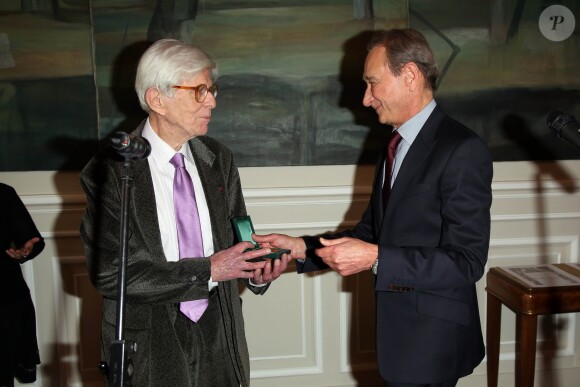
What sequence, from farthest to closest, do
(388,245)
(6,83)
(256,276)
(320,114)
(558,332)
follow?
(558,332)
(320,114)
(6,83)
(256,276)
(388,245)

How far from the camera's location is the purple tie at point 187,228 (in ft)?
7.32

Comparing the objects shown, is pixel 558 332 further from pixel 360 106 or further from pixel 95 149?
pixel 95 149

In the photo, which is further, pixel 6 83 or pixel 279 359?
pixel 279 359

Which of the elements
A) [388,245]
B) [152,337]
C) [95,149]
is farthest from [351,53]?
[152,337]

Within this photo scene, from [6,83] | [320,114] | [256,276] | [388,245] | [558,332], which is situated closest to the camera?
[388,245]

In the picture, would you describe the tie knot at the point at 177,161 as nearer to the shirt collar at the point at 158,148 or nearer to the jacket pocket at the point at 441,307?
the shirt collar at the point at 158,148

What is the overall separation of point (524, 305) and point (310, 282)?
1.36 meters

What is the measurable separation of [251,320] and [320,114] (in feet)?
4.81

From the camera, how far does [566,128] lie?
1.60m

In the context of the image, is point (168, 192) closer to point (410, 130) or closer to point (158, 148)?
point (158, 148)

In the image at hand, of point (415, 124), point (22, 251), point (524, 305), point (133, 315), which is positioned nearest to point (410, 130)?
point (415, 124)

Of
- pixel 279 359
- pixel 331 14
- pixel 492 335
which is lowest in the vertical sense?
pixel 279 359

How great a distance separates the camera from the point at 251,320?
4012 millimetres

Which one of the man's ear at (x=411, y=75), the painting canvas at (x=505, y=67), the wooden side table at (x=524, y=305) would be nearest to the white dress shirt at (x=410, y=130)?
the man's ear at (x=411, y=75)
